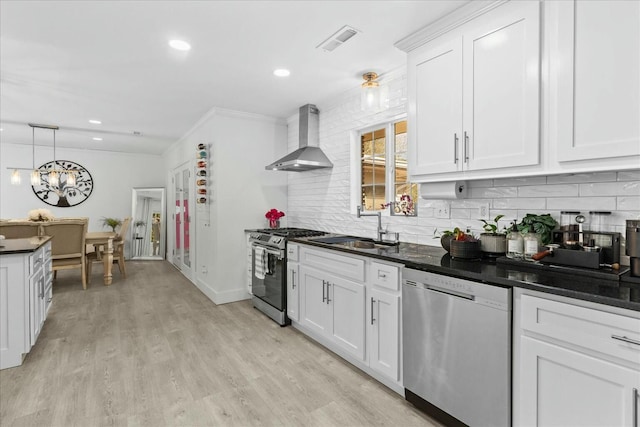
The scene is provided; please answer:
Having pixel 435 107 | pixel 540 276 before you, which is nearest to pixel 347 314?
pixel 540 276

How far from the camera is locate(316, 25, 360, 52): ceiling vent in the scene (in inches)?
93.7

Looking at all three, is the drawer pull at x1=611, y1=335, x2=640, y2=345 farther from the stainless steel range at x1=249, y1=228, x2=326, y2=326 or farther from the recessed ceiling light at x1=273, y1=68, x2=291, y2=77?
the recessed ceiling light at x1=273, y1=68, x2=291, y2=77

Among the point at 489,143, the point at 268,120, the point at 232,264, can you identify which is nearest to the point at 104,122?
the point at 268,120

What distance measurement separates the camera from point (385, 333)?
226 centimetres

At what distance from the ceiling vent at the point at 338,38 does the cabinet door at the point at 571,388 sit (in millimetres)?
2202

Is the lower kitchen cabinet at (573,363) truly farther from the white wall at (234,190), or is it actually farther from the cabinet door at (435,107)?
the white wall at (234,190)

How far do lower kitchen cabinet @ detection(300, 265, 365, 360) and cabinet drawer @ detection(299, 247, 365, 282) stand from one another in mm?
51

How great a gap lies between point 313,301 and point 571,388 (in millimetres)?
1990

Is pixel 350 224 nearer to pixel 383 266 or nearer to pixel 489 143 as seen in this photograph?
pixel 383 266

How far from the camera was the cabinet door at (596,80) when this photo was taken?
1.46 meters

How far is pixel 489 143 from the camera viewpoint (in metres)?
1.99

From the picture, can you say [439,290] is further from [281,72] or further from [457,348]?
[281,72]

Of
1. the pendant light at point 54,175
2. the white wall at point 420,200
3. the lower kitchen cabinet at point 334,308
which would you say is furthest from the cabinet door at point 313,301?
the pendant light at point 54,175

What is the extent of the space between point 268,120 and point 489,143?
3.29m
